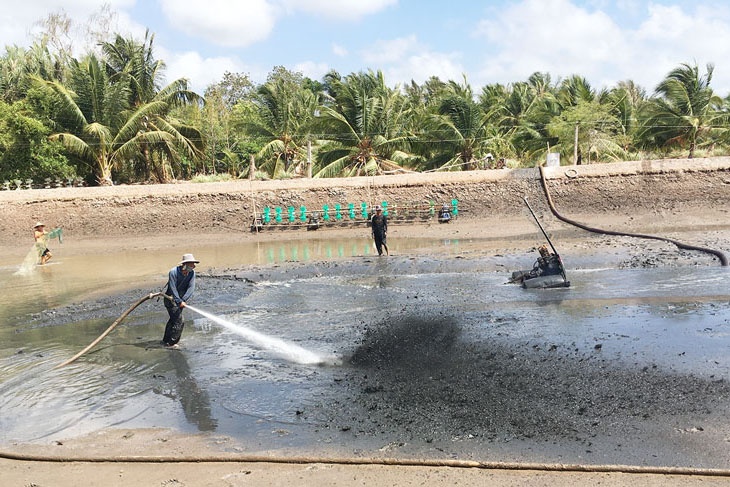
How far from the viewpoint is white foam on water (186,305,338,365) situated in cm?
971

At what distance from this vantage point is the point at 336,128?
34344mm

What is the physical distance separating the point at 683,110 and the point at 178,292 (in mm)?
29257

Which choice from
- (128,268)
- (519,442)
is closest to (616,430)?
(519,442)

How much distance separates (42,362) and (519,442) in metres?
8.11

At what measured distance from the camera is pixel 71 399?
28.2 ft

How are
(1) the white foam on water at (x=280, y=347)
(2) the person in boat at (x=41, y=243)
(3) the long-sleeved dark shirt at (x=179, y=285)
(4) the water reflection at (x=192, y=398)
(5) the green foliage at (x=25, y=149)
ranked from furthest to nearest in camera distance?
(5) the green foliage at (x=25, y=149) → (2) the person in boat at (x=41, y=243) → (3) the long-sleeved dark shirt at (x=179, y=285) → (1) the white foam on water at (x=280, y=347) → (4) the water reflection at (x=192, y=398)

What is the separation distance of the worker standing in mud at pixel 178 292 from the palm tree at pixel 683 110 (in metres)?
27.9

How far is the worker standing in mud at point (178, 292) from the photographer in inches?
408

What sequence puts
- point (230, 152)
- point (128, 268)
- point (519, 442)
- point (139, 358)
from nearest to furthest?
point (519, 442) < point (139, 358) < point (128, 268) < point (230, 152)

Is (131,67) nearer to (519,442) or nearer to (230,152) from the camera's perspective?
(230,152)

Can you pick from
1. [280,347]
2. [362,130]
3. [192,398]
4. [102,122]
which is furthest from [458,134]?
[192,398]

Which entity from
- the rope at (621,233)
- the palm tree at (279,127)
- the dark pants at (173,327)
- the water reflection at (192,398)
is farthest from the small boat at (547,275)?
the palm tree at (279,127)

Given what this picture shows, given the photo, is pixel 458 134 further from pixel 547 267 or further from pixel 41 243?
pixel 41 243

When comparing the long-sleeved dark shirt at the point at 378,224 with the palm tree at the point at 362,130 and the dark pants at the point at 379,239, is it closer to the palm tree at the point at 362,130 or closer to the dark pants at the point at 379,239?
the dark pants at the point at 379,239
